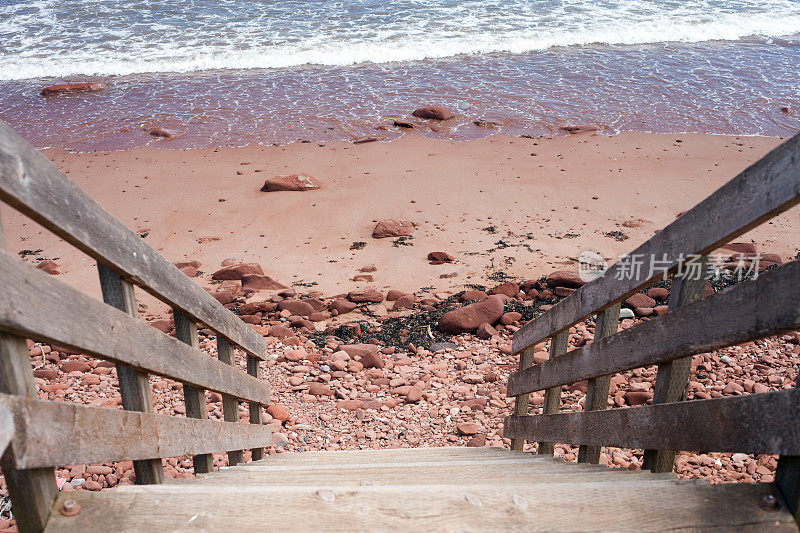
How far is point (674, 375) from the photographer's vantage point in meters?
2.08

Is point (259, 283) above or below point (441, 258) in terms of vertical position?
below

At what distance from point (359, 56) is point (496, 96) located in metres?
6.15

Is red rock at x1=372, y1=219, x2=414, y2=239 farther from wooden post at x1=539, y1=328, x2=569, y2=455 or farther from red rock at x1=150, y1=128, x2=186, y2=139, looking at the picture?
red rock at x1=150, y1=128, x2=186, y2=139

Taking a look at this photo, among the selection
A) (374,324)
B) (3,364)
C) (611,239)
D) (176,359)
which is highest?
(3,364)

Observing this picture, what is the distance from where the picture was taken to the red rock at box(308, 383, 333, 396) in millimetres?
5617

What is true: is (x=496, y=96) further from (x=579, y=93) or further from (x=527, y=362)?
(x=527, y=362)

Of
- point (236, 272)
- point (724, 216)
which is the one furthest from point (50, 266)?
point (724, 216)

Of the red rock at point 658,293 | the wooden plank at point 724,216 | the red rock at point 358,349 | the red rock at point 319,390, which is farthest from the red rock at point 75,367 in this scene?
the red rock at point 658,293

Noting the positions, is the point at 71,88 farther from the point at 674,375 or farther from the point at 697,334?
the point at 697,334

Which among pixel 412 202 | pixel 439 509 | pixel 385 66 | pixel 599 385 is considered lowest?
pixel 412 202

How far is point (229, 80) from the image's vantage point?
1803 centimetres

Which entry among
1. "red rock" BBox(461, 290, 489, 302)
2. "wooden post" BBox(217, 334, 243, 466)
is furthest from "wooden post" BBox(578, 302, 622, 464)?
"red rock" BBox(461, 290, 489, 302)

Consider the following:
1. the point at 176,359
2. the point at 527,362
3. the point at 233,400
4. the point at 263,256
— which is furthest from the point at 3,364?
the point at 263,256

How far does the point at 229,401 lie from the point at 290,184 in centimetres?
757
